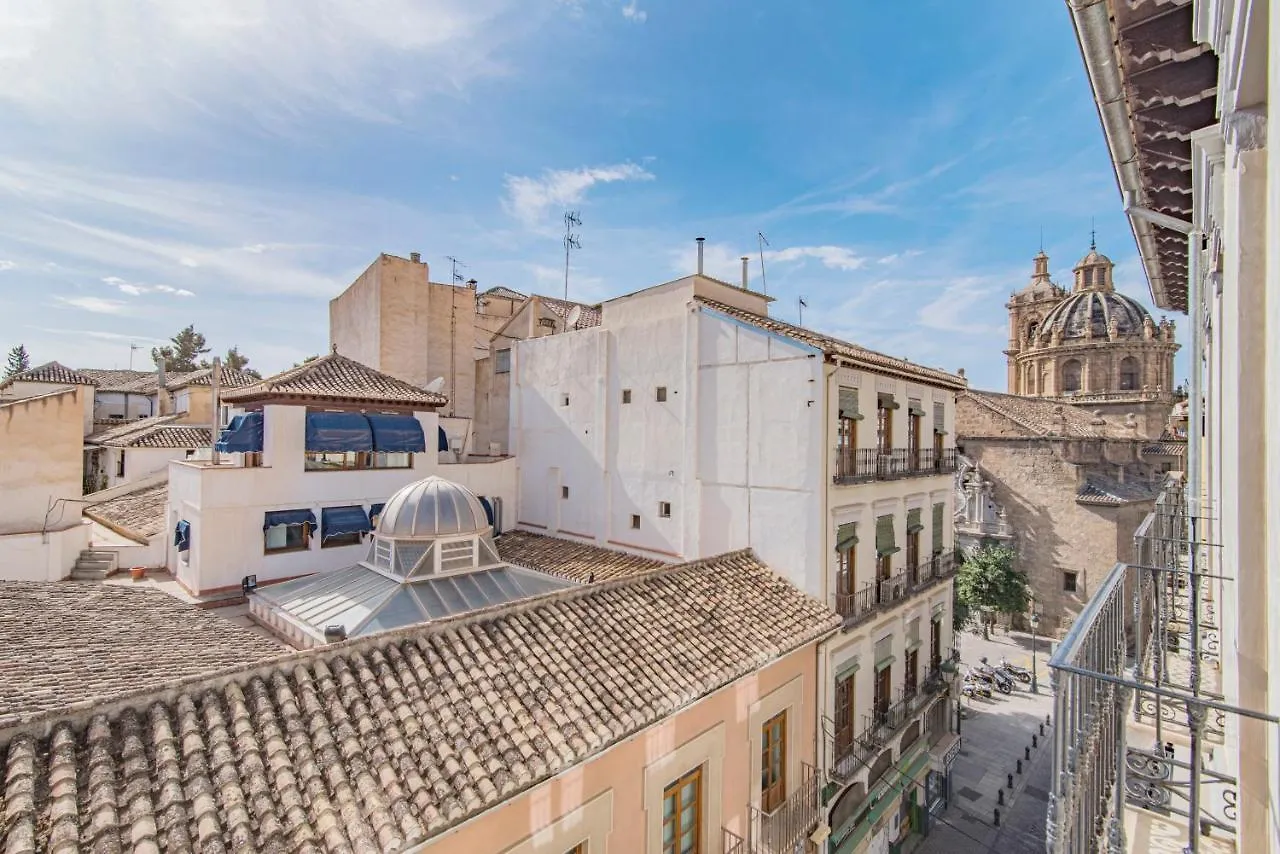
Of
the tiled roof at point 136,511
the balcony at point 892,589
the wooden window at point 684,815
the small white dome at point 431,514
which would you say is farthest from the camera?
the tiled roof at point 136,511

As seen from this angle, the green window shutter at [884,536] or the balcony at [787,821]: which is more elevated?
the green window shutter at [884,536]

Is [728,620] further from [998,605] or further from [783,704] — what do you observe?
[998,605]

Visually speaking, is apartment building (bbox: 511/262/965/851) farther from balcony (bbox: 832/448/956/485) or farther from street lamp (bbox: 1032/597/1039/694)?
street lamp (bbox: 1032/597/1039/694)

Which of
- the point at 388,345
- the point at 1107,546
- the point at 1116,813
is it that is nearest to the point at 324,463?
the point at 388,345

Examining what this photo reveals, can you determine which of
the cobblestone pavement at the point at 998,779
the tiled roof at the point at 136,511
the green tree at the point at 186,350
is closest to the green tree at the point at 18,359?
the green tree at the point at 186,350

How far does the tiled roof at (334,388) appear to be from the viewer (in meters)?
14.4

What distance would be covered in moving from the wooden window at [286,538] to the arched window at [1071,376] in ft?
157

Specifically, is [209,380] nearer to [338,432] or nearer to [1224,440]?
[338,432]

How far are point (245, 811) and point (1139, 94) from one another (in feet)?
29.4

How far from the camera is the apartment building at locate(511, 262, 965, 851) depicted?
1201cm

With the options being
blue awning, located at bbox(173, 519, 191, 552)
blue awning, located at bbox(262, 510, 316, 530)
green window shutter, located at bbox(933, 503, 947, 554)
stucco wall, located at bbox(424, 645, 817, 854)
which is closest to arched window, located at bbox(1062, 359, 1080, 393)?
green window shutter, located at bbox(933, 503, 947, 554)

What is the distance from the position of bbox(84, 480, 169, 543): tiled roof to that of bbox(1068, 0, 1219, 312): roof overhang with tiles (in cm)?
2232

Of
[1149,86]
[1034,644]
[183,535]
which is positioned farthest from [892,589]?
[1034,644]

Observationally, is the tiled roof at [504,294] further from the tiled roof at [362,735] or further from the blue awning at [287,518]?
the tiled roof at [362,735]
